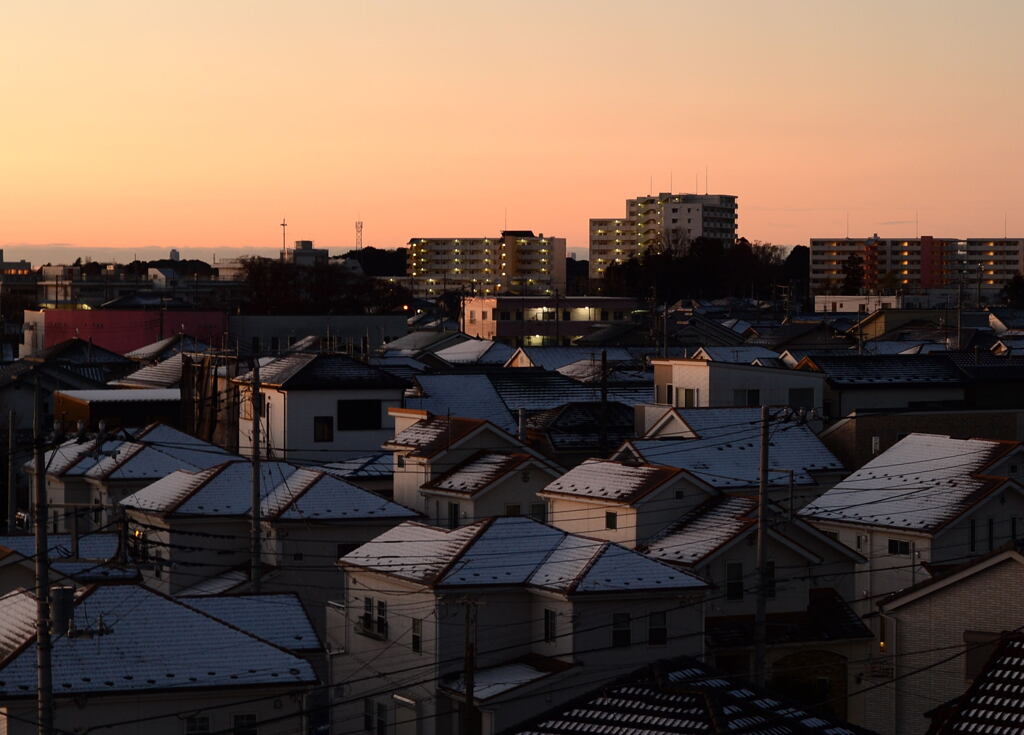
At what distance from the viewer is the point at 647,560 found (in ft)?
77.4

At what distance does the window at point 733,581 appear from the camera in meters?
25.5

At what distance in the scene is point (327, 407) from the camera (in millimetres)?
41469

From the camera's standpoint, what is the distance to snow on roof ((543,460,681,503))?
28094mm

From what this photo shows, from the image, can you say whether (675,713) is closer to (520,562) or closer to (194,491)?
(520,562)

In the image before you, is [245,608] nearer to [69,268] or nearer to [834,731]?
[834,731]

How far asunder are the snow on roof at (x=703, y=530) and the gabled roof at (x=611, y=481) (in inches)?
31.2

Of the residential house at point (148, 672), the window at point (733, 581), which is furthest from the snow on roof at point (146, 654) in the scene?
the window at point (733, 581)

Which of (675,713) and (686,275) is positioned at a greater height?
(686,275)

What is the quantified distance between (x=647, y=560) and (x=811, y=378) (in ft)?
53.7

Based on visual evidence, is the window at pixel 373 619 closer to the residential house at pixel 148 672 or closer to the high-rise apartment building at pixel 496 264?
the residential house at pixel 148 672

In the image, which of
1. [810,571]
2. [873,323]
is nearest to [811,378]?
[810,571]

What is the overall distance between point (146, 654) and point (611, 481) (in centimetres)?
1192

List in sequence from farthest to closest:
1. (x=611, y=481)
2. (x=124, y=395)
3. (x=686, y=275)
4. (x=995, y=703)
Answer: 1. (x=686, y=275)
2. (x=124, y=395)
3. (x=611, y=481)
4. (x=995, y=703)

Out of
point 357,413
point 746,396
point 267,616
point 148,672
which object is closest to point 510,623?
point 267,616
